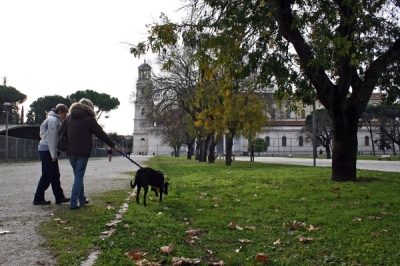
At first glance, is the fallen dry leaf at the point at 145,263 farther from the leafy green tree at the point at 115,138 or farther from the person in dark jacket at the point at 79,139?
the leafy green tree at the point at 115,138

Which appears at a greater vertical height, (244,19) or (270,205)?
(244,19)

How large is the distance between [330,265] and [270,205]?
3.56 m

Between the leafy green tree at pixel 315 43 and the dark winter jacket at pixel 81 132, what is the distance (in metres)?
3.50

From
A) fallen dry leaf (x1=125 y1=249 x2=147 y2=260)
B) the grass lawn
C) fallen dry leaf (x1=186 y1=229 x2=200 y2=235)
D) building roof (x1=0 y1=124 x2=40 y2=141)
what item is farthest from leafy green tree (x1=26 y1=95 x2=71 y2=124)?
fallen dry leaf (x1=125 y1=249 x2=147 y2=260)

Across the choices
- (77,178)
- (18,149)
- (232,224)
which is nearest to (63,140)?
(77,178)

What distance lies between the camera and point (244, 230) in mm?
5465

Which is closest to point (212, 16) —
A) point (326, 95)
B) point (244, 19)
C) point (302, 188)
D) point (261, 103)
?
point (244, 19)

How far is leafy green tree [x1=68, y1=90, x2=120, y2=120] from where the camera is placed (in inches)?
2885

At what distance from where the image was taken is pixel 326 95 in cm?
1155

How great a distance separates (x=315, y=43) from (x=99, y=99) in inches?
2662

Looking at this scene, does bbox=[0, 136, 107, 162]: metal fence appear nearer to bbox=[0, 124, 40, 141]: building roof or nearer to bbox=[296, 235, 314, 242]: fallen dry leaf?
bbox=[0, 124, 40, 141]: building roof

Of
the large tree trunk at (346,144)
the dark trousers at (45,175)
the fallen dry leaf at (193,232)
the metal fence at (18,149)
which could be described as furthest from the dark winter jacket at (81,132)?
the metal fence at (18,149)

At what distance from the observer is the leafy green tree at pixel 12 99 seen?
210ft

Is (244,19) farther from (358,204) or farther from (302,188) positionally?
(358,204)
